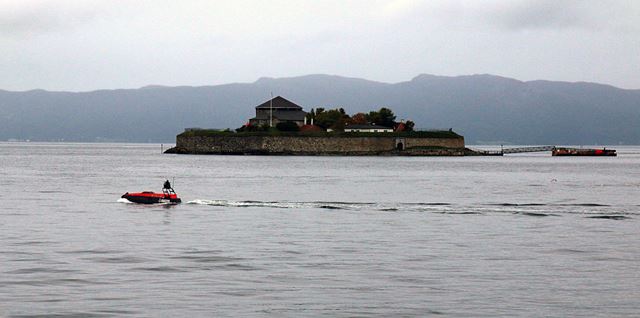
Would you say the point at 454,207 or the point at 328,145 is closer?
the point at 454,207

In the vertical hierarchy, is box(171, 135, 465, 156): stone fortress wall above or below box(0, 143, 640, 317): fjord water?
above

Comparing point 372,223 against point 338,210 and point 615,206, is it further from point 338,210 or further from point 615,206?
point 615,206

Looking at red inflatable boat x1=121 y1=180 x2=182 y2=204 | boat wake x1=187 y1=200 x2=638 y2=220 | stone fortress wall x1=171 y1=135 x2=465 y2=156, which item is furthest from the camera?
stone fortress wall x1=171 y1=135 x2=465 y2=156

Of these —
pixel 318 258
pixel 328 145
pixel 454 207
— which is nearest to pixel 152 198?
pixel 454 207

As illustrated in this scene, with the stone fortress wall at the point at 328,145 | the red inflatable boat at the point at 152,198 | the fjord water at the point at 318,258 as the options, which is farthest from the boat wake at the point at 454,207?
the stone fortress wall at the point at 328,145

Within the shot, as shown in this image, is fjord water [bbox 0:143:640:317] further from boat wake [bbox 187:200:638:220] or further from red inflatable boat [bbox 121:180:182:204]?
red inflatable boat [bbox 121:180:182:204]

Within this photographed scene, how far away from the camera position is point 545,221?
47594 millimetres

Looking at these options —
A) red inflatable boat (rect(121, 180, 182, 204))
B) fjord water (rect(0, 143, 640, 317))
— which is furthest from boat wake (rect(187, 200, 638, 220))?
red inflatable boat (rect(121, 180, 182, 204))

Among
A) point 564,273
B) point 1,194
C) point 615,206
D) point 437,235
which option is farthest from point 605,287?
point 1,194

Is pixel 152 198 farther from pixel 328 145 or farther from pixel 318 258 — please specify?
pixel 328 145

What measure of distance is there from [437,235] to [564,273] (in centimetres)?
1131

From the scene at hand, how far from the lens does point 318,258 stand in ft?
105

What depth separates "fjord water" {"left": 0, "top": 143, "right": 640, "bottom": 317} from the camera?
23.4 meters

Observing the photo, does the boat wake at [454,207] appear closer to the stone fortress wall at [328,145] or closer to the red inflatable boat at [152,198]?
the red inflatable boat at [152,198]
